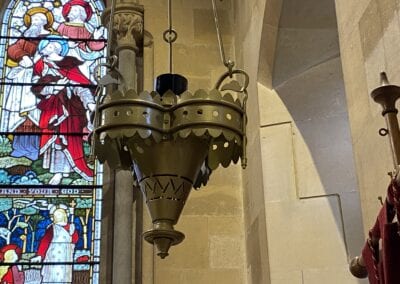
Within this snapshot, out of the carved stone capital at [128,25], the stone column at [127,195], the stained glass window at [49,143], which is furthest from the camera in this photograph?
the carved stone capital at [128,25]

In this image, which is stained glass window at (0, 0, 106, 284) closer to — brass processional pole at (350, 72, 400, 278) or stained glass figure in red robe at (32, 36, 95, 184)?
stained glass figure in red robe at (32, 36, 95, 184)

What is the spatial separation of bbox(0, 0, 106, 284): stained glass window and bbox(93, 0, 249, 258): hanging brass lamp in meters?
2.36

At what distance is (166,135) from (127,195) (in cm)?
258

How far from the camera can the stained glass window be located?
15.7 feet

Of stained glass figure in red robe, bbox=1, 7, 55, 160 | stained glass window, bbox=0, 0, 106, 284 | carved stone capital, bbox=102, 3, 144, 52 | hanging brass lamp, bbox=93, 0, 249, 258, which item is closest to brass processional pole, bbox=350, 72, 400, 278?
hanging brass lamp, bbox=93, 0, 249, 258

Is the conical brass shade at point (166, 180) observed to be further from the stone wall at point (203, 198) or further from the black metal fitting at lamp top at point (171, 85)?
the stone wall at point (203, 198)

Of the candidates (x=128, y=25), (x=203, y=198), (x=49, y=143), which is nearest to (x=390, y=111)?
(x=203, y=198)

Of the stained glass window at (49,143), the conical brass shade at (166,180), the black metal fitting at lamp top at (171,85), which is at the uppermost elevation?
the stained glass window at (49,143)

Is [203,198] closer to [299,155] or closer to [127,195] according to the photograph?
[127,195]

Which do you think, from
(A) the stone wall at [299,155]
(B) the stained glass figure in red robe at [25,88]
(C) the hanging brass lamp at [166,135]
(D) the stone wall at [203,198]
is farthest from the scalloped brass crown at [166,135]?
(B) the stained glass figure in red robe at [25,88]

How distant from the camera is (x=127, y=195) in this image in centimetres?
472

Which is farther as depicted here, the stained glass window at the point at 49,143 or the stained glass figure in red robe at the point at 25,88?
the stained glass figure in red robe at the point at 25,88

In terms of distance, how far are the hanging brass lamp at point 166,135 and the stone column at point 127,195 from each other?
2155 millimetres

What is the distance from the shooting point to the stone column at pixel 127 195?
14.7ft
